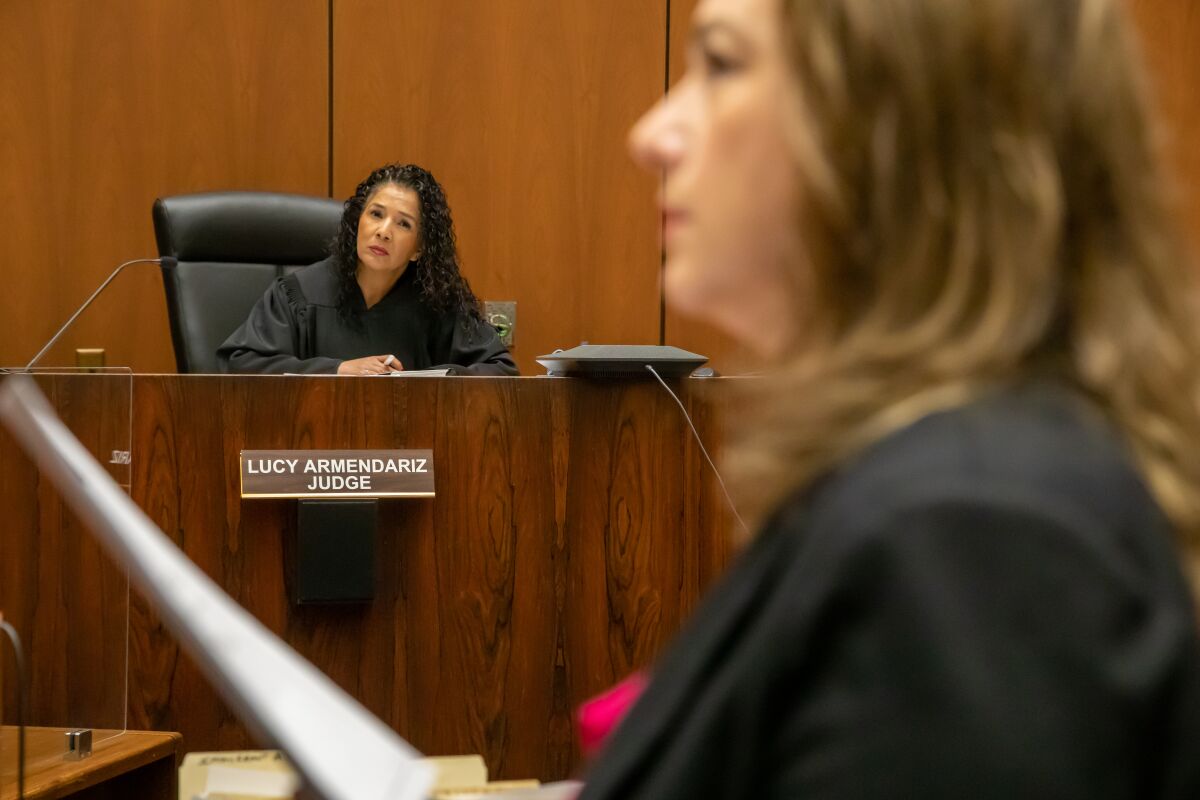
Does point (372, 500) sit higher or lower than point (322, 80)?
lower

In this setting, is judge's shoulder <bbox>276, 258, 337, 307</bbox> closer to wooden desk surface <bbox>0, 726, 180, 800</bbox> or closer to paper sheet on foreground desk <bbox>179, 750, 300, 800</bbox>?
wooden desk surface <bbox>0, 726, 180, 800</bbox>

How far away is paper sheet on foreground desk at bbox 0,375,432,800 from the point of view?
498 millimetres

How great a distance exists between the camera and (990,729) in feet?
1.33

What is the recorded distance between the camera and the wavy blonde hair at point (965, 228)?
19.3 inches

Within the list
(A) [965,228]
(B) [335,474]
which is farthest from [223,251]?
(A) [965,228]

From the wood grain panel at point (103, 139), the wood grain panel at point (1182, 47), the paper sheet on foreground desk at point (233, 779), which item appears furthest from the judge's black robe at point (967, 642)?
the wood grain panel at point (1182, 47)

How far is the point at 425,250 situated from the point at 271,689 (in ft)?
10.9

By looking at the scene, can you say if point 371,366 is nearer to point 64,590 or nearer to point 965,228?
point 64,590

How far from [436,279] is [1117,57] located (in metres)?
3.32

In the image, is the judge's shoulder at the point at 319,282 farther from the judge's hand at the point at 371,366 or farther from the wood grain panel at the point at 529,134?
the wood grain panel at the point at 529,134

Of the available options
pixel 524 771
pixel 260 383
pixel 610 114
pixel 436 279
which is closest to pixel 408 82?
pixel 610 114

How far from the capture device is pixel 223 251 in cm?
353

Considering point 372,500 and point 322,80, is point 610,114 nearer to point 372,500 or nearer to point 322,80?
point 322,80

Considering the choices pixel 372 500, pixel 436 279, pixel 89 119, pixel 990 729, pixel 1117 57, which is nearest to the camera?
pixel 990 729
